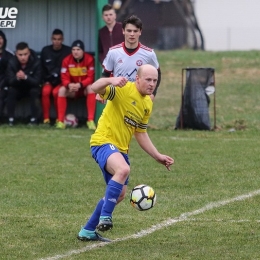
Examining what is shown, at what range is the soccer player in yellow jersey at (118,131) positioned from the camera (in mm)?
7031

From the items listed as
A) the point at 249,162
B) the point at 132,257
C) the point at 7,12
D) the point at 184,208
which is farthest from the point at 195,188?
the point at 7,12

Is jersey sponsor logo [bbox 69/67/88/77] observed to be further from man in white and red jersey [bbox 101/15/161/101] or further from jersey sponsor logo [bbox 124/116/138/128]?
jersey sponsor logo [bbox 124/116/138/128]

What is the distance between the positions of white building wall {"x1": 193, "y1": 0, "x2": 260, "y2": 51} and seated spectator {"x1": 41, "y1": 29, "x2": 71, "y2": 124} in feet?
64.7

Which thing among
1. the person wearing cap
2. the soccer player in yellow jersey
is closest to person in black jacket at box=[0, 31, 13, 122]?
the person wearing cap

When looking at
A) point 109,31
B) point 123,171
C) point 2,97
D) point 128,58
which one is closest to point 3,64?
point 2,97

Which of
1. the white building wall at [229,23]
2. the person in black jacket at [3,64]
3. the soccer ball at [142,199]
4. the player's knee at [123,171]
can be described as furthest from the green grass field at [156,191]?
the white building wall at [229,23]

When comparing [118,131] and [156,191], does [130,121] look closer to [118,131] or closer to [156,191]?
[118,131]

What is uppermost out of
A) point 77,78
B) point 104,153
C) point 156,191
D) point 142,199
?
point 77,78

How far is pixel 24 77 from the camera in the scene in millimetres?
14609

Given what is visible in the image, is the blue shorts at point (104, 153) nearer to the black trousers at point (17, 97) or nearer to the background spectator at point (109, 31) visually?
the background spectator at point (109, 31)

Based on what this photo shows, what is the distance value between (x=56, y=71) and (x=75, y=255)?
8535 millimetres

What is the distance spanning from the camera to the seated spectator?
14992 mm

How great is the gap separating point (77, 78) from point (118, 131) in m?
7.59

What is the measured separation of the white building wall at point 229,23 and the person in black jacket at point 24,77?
2004cm
